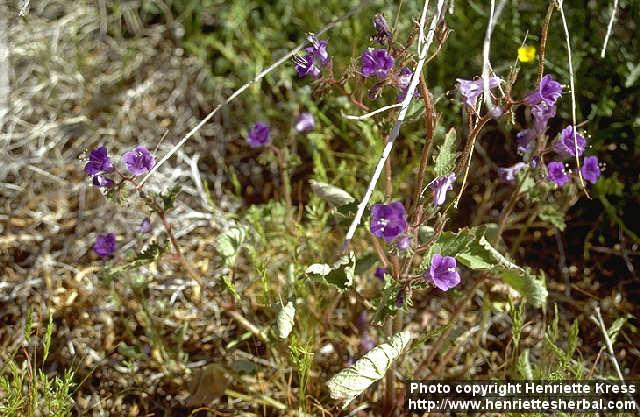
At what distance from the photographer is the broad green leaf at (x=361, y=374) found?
5.93 ft

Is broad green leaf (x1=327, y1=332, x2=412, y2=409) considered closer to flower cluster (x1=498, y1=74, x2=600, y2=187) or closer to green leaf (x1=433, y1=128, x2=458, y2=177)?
green leaf (x1=433, y1=128, x2=458, y2=177)

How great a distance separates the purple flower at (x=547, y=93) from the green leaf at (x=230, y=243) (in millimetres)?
963

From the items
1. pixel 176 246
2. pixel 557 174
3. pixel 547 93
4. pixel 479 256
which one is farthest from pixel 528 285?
pixel 176 246

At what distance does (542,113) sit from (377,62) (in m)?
0.53

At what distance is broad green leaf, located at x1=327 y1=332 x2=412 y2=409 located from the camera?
1.81 m

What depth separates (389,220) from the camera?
1832 millimetres

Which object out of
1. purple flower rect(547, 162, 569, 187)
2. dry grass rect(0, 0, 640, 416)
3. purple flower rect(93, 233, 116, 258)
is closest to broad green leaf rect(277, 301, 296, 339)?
dry grass rect(0, 0, 640, 416)

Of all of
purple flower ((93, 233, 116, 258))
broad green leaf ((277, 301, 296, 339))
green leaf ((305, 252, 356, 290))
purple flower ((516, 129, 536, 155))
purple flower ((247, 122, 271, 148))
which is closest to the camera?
green leaf ((305, 252, 356, 290))

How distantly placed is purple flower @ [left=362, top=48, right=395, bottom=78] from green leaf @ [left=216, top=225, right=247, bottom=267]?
0.71m

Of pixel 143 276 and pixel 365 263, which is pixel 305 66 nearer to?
pixel 365 263

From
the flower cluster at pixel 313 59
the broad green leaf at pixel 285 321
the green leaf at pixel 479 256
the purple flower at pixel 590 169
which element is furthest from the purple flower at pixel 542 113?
the broad green leaf at pixel 285 321

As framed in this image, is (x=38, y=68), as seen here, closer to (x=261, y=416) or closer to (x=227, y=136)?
(x=227, y=136)

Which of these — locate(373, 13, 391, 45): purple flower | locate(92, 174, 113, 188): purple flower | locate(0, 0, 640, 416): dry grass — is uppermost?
locate(373, 13, 391, 45): purple flower

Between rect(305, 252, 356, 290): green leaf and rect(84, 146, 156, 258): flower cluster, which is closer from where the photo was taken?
rect(305, 252, 356, 290): green leaf
